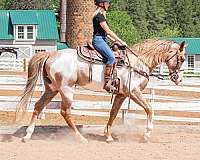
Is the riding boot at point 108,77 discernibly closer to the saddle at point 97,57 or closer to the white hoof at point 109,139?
the saddle at point 97,57

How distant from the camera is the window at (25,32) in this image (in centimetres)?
5749

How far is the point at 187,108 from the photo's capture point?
12.9 meters

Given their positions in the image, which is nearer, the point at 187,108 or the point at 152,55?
the point at 152,55

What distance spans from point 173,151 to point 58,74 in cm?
255

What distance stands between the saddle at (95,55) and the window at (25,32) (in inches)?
1874

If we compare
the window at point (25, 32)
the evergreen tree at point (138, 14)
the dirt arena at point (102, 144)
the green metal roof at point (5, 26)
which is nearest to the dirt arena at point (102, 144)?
the dirt arena at point (102, 144)

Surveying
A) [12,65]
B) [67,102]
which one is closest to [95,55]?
[67,102]

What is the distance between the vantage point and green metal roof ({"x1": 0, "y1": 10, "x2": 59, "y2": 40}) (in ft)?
186

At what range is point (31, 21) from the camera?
57906mm

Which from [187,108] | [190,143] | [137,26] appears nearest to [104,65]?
[190,143]

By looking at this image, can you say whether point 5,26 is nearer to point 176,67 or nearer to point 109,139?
point 176,67

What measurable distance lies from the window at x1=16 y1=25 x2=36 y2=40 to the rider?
47.8 m

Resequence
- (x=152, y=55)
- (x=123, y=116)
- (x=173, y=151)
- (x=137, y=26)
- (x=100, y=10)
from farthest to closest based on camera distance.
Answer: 1. (x=137, y=26)
2. (x=123, y=116)
3. (x=152, y=55)
4. (x=100, y=10)
5. (x=173, y=151)

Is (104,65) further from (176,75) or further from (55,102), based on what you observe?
(55,102)
